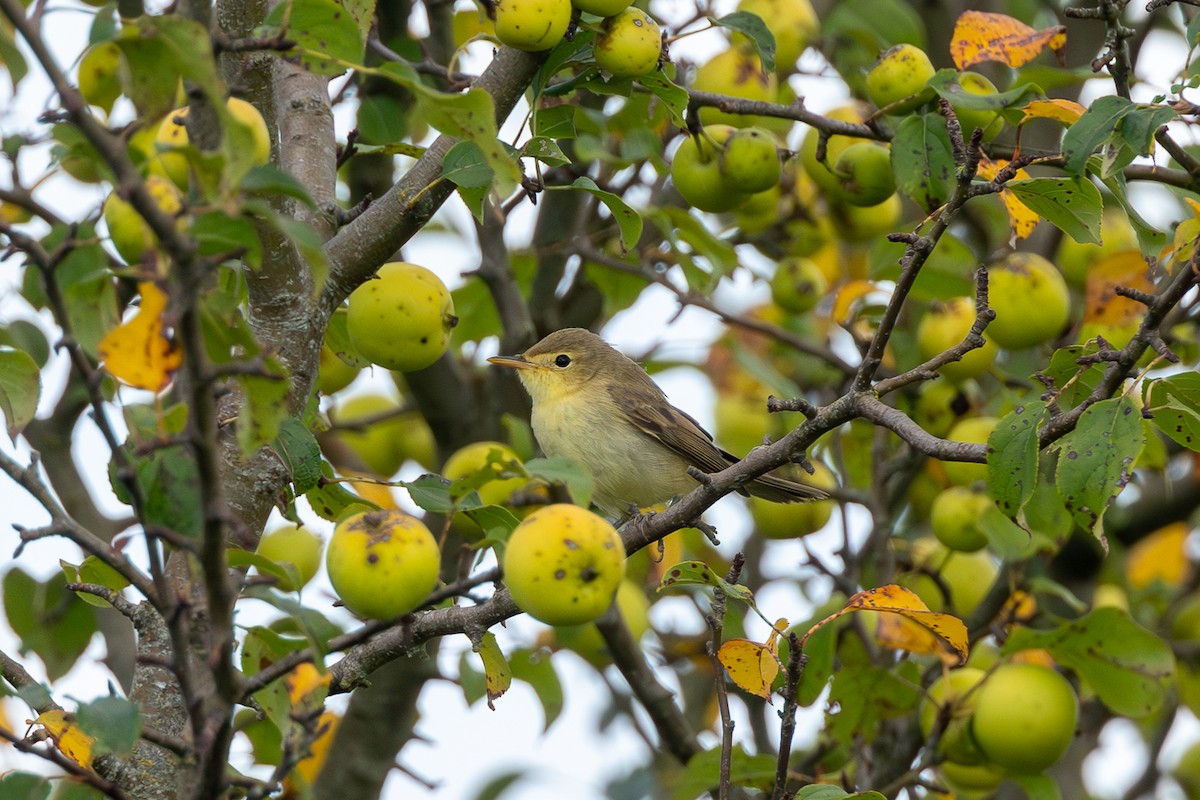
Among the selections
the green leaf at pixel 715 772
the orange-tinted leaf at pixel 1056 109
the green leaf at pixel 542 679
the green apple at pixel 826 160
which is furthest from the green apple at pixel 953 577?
the orange-tinted leaf at pixel 1056 109

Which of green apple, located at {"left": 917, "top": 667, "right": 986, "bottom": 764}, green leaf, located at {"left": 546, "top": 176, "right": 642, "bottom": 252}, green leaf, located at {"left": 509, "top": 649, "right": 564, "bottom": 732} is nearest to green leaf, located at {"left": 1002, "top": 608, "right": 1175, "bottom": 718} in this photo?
green apple, located at {"left": 917, "top": 667, "right": 986, "bottom": 764}

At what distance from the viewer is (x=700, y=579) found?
2.57m

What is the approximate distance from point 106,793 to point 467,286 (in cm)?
284

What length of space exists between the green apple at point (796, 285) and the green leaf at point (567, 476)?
2.82m

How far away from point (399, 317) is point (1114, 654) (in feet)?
7.23

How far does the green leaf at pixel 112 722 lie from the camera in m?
1.70

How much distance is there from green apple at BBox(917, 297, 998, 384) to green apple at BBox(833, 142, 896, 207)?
35.6 inches

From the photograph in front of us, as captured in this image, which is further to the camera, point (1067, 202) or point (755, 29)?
point (755, 29)

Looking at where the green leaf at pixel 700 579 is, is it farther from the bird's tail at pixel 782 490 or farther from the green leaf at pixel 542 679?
the green leaf at pixel 542 679

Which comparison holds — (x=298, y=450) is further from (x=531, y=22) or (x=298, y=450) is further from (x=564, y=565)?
(x=531, y=22)

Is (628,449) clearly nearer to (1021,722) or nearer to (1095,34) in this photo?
(1021,722)

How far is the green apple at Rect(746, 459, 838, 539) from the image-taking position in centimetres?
463

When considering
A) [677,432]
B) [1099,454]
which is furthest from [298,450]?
[677,432]

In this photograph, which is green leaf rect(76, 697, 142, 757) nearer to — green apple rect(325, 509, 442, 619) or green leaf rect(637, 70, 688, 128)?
green apple rect(325, 509, 442, 619)
